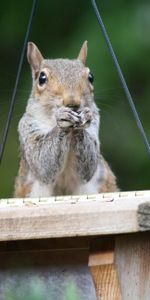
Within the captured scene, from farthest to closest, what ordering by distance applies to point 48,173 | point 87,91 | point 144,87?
point 144,87 → point 48,173 → point 87,91

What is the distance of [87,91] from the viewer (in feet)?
8.46

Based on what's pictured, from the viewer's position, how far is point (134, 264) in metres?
1.76

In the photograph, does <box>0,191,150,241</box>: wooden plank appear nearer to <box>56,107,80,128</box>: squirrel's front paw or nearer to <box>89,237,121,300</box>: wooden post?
<box>89,237,121,300</box>: wooden post

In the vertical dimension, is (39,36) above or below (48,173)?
above

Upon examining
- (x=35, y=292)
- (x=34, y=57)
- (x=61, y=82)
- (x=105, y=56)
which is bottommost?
(x=35, y=292)

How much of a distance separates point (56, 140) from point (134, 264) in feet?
3.25

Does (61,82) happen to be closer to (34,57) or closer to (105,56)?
(34,57)

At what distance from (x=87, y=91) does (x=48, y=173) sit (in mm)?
326

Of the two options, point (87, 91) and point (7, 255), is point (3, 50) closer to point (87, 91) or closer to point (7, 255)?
point (87, 91)

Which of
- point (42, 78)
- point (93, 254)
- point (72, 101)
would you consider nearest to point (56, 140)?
point (42, 78)

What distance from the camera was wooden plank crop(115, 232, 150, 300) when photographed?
1747 mm

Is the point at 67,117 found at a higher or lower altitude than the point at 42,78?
lower

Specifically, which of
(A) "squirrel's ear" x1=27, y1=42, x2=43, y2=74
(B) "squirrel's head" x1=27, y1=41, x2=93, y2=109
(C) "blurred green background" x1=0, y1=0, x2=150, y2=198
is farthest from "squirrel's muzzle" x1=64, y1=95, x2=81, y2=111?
(C) "blurred green background" x1=0, y1=0, x2=150, y2=198

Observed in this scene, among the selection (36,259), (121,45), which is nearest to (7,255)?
(36,259)
